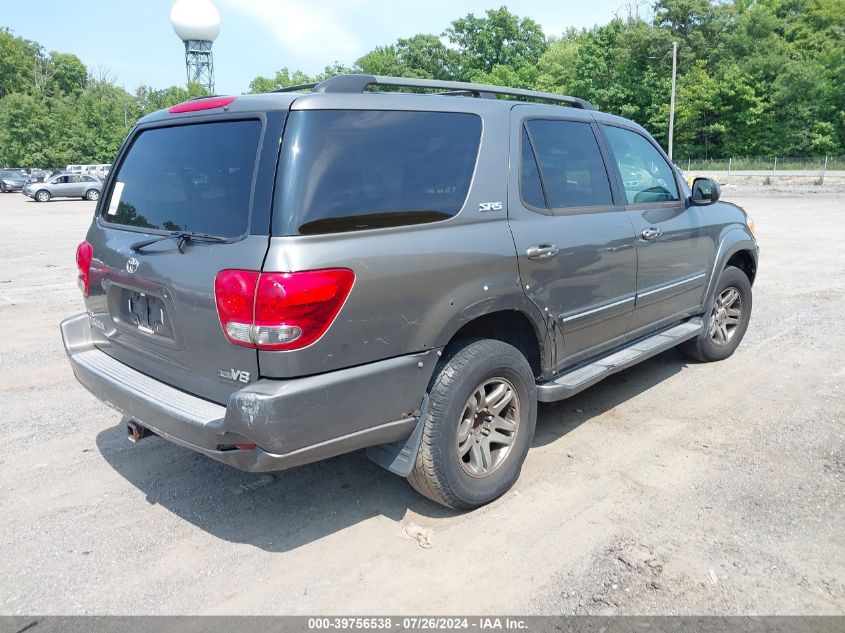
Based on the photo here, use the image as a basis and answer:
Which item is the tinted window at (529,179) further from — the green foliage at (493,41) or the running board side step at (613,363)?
the green foliage at (493,41)

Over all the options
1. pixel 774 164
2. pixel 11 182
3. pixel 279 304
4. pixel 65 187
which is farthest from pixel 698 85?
pixel 279 304

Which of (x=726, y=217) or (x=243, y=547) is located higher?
(x=726, y=217)

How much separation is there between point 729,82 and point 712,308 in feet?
164

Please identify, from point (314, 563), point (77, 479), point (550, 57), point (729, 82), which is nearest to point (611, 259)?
point (314, 563)

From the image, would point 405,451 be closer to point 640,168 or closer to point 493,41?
point 640,168

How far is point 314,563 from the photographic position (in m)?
3.02

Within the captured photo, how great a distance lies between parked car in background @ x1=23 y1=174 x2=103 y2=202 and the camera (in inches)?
1339

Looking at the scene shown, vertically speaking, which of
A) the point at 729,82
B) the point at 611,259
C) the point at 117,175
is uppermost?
the point at 729,82

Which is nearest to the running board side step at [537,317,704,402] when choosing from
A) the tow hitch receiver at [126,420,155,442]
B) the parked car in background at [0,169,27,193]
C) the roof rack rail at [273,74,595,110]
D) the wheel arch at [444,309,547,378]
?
the wheel arch at [444,309,547,378]

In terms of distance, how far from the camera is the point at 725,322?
587 centimetres

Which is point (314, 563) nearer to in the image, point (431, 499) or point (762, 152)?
point (431, 499)

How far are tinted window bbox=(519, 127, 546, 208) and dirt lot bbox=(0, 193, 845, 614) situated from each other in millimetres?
1549

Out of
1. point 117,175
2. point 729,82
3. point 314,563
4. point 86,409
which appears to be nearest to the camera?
point 314,563

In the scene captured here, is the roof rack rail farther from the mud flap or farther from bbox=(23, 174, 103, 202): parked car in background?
bbox=(23, 174, 103, 202): parked car in background
